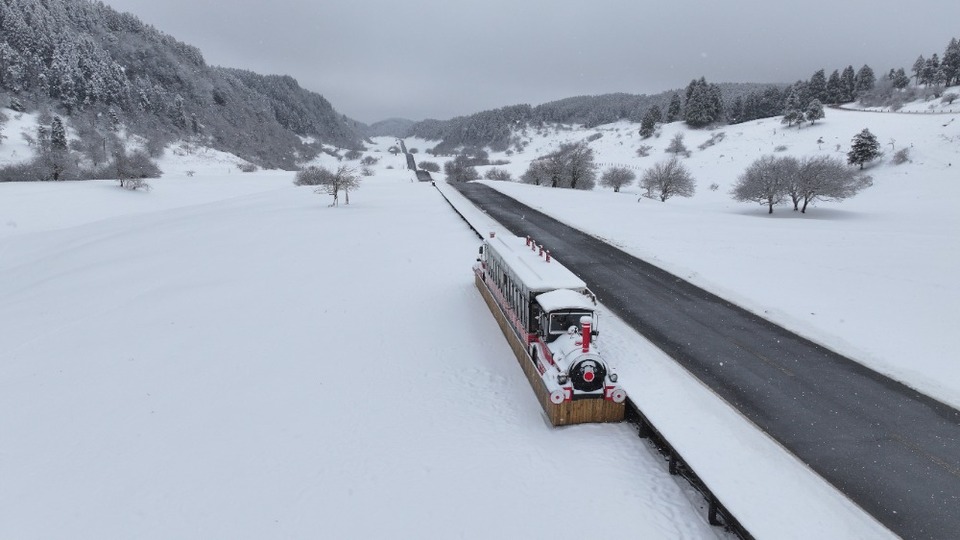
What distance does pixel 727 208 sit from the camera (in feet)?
159

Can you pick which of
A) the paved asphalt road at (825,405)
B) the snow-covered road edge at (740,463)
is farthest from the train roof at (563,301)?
the paved asphalt road at (825,405)

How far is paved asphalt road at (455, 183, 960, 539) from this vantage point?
28.7 ft

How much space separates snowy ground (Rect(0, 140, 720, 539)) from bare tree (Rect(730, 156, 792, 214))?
3319 centimetres

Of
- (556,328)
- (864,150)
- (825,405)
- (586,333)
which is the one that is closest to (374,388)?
(556,328)

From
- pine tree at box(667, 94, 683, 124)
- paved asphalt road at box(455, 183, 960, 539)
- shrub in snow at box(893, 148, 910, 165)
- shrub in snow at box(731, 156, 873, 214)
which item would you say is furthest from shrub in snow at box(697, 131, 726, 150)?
paved asphalt road at box(455, 183, 960, 539)

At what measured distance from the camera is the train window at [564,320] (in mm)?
12195

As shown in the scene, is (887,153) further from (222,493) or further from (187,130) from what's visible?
(187,130)

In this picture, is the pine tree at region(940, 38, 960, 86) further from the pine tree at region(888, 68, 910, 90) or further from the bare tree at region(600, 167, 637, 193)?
the bare tree at region(600, 167, 637, 193)

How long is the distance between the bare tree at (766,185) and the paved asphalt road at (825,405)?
2922 cm

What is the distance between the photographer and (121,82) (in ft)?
347

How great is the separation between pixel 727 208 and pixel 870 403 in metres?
41.0

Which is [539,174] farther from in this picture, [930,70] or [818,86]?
[930,70]

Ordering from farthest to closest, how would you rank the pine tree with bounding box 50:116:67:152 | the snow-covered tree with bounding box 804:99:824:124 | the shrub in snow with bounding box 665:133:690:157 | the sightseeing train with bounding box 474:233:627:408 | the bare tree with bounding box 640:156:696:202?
1. the shrub in snow with bounding box 665:133:690:157
2. the snow-covered tree with bounding box 804:99:824:124
3. the pine tree with bounding box 50:116:67:152
4. the bare tree with bounding box 640:156:696:202
5. the sightseeing train with bounding box 474:233:627:408

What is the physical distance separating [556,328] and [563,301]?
0.78m
